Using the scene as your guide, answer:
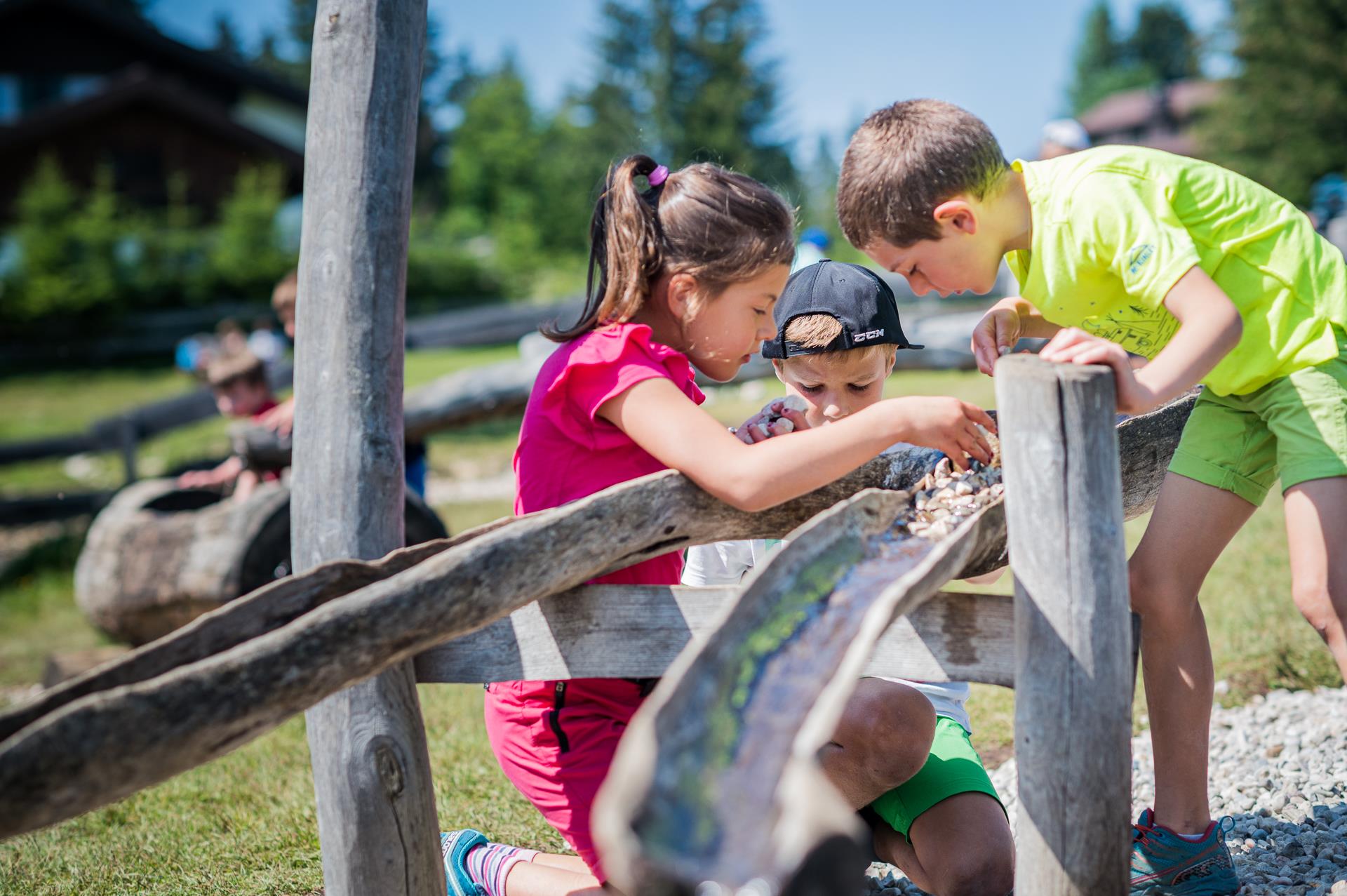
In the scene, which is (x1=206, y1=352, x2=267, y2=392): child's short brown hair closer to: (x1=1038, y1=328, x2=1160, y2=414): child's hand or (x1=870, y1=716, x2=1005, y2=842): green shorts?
(x1=870, y1=716, x2=1005, y2=842): green shorts

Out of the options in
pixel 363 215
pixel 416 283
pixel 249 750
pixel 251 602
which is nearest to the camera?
pixel 251 602

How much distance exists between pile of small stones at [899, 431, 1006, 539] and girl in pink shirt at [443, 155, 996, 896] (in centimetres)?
5

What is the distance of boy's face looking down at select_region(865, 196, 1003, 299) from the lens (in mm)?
2650

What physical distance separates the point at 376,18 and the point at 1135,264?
1783mm

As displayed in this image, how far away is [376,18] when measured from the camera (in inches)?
97.9

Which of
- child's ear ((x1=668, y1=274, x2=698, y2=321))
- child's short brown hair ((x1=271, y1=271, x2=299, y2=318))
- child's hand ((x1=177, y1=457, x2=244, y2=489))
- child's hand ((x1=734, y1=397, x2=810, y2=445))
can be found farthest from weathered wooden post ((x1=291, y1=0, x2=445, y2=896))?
child's hand ((x1=177, y1=457, x2=244, y2=489))

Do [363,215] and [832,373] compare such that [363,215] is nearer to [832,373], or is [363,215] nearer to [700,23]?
[832,373]

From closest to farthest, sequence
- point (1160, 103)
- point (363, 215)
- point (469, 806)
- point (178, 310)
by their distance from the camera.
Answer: point (363, 215)
point (469, 806)
point (178, 310)
point (1160, 103)

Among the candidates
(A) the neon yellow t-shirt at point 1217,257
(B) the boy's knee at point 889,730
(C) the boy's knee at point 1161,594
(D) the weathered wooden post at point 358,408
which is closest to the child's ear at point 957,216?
(A) the neon yellow t-shirt at point 1217,257

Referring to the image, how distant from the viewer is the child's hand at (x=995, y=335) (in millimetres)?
2889

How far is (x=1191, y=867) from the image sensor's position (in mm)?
2734

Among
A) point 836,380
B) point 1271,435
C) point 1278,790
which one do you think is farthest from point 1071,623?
point 1278,790

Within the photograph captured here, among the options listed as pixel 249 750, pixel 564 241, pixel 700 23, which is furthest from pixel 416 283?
pixel 700 23

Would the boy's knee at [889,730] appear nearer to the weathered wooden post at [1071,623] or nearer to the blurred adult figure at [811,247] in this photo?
the weathered wooden post at [1071,623]
